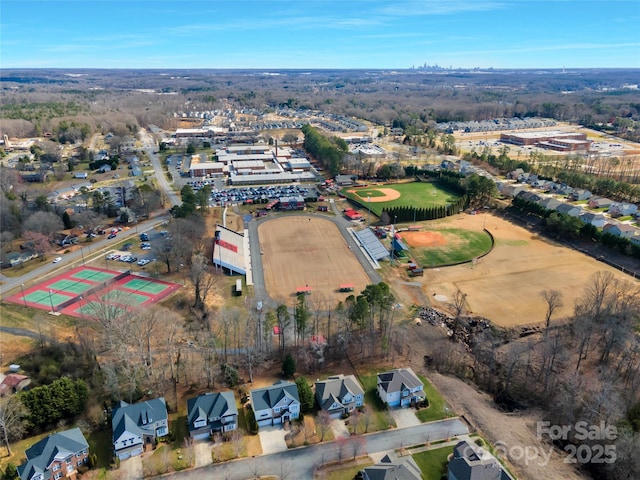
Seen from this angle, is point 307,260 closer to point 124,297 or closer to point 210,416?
point 124,297

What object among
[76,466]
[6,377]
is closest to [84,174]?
[6,377]

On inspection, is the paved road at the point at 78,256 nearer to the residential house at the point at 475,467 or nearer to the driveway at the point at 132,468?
the driveway at the point at 132,468

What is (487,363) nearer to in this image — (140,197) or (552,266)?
(552,266)

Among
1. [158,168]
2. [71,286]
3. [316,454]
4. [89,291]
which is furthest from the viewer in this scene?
[158,168]

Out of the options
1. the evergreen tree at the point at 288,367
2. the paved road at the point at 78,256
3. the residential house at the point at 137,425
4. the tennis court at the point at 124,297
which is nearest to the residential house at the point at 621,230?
the evergreen tree at the point at 288,367

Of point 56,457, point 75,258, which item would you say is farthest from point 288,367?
point 75,258
